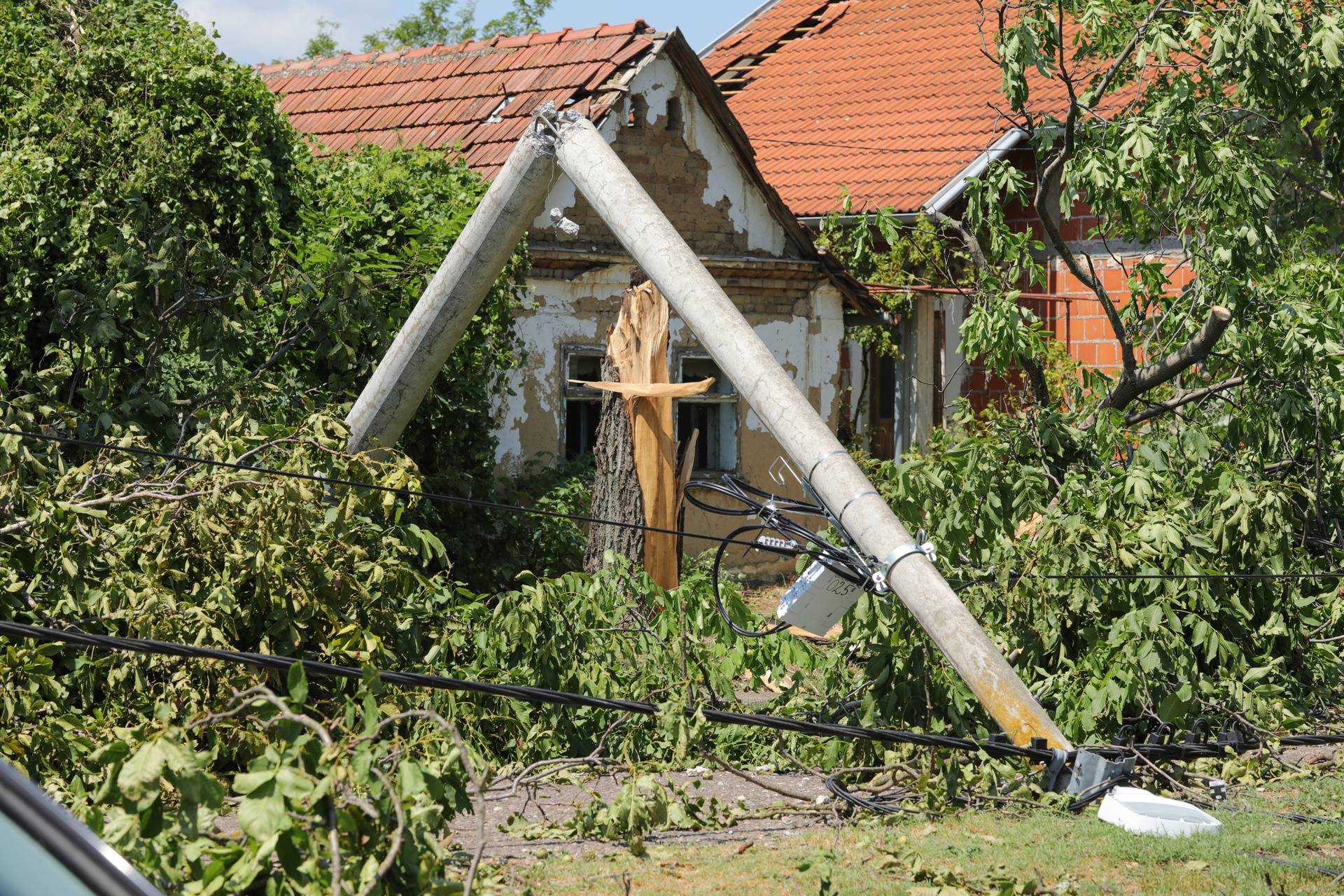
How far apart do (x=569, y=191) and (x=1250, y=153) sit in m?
5.93

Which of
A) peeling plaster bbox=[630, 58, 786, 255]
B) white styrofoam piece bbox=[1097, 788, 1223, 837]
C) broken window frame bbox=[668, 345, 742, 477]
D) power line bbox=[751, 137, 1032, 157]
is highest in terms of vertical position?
power line bbox=[751, 137, 1032, 157]

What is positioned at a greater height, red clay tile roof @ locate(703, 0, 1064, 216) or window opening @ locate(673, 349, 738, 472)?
red clay tile roof @ locate(703, 0, 1064, 216)

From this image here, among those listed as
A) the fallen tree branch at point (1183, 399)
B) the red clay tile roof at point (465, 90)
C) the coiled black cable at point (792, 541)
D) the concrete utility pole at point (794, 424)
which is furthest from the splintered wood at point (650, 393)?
the red clay tile roof at point (465, 90)

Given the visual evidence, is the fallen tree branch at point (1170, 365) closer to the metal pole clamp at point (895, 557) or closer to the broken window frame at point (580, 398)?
the metal pole clamp at point (895, 557)

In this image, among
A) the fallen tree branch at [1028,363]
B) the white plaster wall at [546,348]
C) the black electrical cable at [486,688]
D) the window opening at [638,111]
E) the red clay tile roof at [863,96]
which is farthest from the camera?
the red clay tile roof at [863,96]

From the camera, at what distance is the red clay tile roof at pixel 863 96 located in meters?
15.4

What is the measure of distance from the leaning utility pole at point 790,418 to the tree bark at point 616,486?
2.27 m

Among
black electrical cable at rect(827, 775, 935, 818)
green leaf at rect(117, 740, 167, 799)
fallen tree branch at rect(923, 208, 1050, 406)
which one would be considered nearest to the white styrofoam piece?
black electrical cable at rect(827, 775, 935, 818)

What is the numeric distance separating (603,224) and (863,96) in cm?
639

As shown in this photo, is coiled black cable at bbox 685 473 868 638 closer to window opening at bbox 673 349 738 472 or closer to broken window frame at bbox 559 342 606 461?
broken window frame at bbox 559 342 606 461

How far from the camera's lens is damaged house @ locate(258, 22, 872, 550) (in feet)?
40.5

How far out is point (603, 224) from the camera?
12.6 meters

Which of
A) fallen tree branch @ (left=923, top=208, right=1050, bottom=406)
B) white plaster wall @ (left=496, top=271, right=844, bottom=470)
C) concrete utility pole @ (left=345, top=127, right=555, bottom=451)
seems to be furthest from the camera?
A: white plaster wall @ (left=496, top=271, right=844, bottom=470)

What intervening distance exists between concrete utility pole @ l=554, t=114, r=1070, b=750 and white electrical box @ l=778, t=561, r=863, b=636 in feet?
0.67
